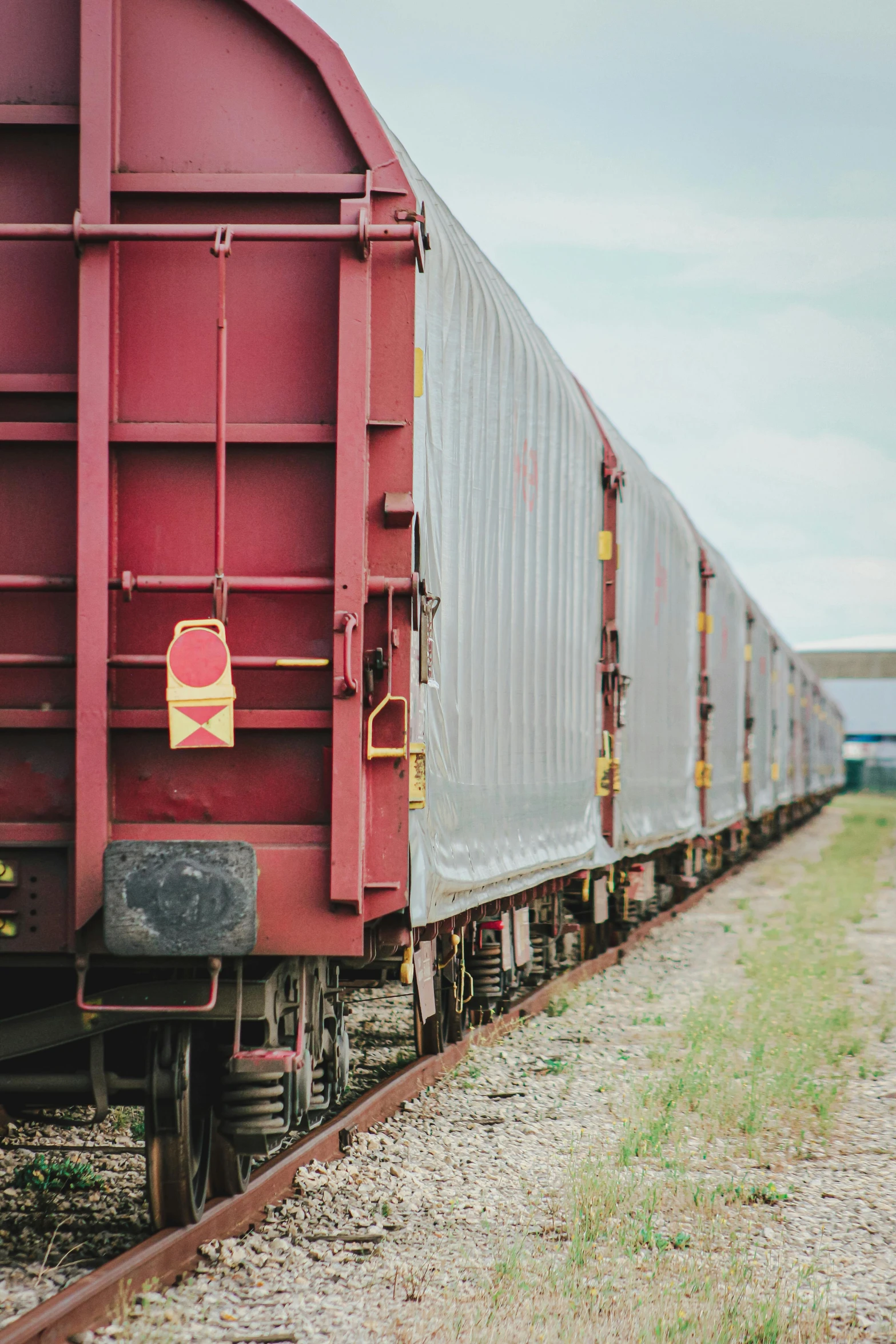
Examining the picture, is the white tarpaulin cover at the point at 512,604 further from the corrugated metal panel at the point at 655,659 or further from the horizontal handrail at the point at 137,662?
the horizontal handrail at the point at 137,662

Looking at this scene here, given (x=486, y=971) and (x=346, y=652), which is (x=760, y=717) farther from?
(x=346, y=652)

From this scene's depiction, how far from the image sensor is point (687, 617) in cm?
1408

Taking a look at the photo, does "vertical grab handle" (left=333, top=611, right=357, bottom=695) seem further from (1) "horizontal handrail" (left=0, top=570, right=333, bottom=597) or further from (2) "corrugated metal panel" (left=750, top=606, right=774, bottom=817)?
(2) "corrugated metal panel" (left=750, top=606, right=774, bottom=817)

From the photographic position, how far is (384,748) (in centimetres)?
450

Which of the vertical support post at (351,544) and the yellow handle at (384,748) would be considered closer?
the vertical support post at (351,544)

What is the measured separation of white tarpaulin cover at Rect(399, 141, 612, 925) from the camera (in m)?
5.64

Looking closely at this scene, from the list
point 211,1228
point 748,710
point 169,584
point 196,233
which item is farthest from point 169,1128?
point 748,710

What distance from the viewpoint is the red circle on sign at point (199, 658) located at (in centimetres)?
422

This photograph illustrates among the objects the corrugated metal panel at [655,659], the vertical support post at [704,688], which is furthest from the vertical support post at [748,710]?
the corrugated metal panel at [655,659]

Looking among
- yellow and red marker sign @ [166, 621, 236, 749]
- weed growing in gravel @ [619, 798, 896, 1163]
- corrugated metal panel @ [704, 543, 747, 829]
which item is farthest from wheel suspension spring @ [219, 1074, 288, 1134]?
corrugated metal panel @ [704, 543, 747, 829]

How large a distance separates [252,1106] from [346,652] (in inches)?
62.1

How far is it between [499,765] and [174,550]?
2.82 meters

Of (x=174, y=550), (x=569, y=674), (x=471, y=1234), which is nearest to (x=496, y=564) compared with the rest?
(x=569, y=674)

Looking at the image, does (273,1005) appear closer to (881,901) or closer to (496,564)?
(496,564)
